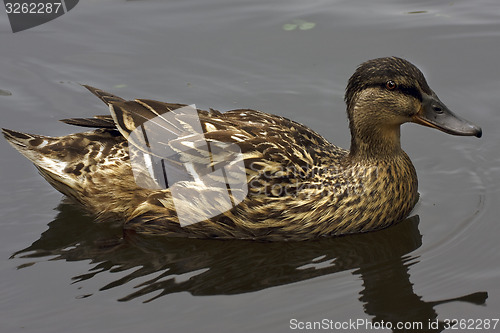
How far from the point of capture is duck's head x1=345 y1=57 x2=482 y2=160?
730cm

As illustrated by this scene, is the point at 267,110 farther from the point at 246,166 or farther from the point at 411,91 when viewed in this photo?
the point at 411,91

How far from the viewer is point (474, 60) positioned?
10.2 metres

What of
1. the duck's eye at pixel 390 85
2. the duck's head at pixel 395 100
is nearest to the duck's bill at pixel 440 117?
the duck's head at pixel 395 100

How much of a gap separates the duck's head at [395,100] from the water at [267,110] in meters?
0.96

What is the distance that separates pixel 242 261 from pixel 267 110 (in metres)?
2.79

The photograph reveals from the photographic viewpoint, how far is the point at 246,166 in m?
7.24

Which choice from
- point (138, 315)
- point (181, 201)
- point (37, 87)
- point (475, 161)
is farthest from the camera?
point (37, 87)

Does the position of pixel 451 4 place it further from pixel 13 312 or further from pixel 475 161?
pixel 13 312

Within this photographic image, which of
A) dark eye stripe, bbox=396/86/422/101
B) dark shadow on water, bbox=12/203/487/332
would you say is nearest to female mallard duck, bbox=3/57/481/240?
dark eye stripe, bbox=396/86/422/101

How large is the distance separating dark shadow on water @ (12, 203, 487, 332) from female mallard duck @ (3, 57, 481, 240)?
14 centimetres

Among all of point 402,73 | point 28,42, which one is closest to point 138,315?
point 402,73

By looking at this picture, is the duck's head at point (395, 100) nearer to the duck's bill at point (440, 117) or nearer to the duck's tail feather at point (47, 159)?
the duck's bill at point (440, 117)

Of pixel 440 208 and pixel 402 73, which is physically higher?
pixel 402 73

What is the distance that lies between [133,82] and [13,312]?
4.09 meters
